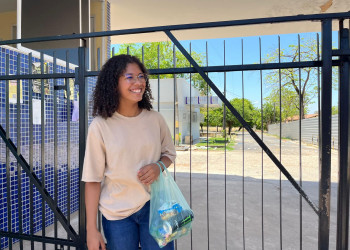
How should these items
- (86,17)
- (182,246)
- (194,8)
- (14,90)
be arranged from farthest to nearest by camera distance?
(194,8)
(86,17)
(182,246)
(14,90)

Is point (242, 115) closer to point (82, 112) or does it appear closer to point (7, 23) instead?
point (82, 112)

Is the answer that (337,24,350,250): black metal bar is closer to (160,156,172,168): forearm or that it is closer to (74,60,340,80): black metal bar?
(74,60,340,80): black metal bar

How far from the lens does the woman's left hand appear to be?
1246 mm

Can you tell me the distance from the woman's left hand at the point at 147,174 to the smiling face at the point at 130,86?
0.36m

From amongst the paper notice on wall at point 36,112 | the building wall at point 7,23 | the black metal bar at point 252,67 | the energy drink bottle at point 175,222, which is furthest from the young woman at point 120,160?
the building wall at point 7,23

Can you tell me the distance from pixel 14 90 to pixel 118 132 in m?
1.93

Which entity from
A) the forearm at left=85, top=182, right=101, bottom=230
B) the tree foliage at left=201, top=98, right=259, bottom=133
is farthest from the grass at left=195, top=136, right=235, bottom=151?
the forearm at left=85, top=182, right=101, bottom=230

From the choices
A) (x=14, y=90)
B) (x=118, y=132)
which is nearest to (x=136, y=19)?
(x=14, y=90)

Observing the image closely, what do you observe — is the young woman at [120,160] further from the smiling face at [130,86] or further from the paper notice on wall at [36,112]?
the paper notice on wall at [36,112]

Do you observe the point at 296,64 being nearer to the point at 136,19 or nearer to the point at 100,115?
the point at 100,115

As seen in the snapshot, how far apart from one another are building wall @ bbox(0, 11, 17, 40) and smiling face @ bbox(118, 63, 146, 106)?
499cm

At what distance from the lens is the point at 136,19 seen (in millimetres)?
6211

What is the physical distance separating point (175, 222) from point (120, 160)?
406 mm

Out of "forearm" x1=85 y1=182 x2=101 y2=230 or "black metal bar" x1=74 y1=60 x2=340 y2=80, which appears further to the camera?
"black metal bar" x1=74 y1=60 x2=340 y2=80
